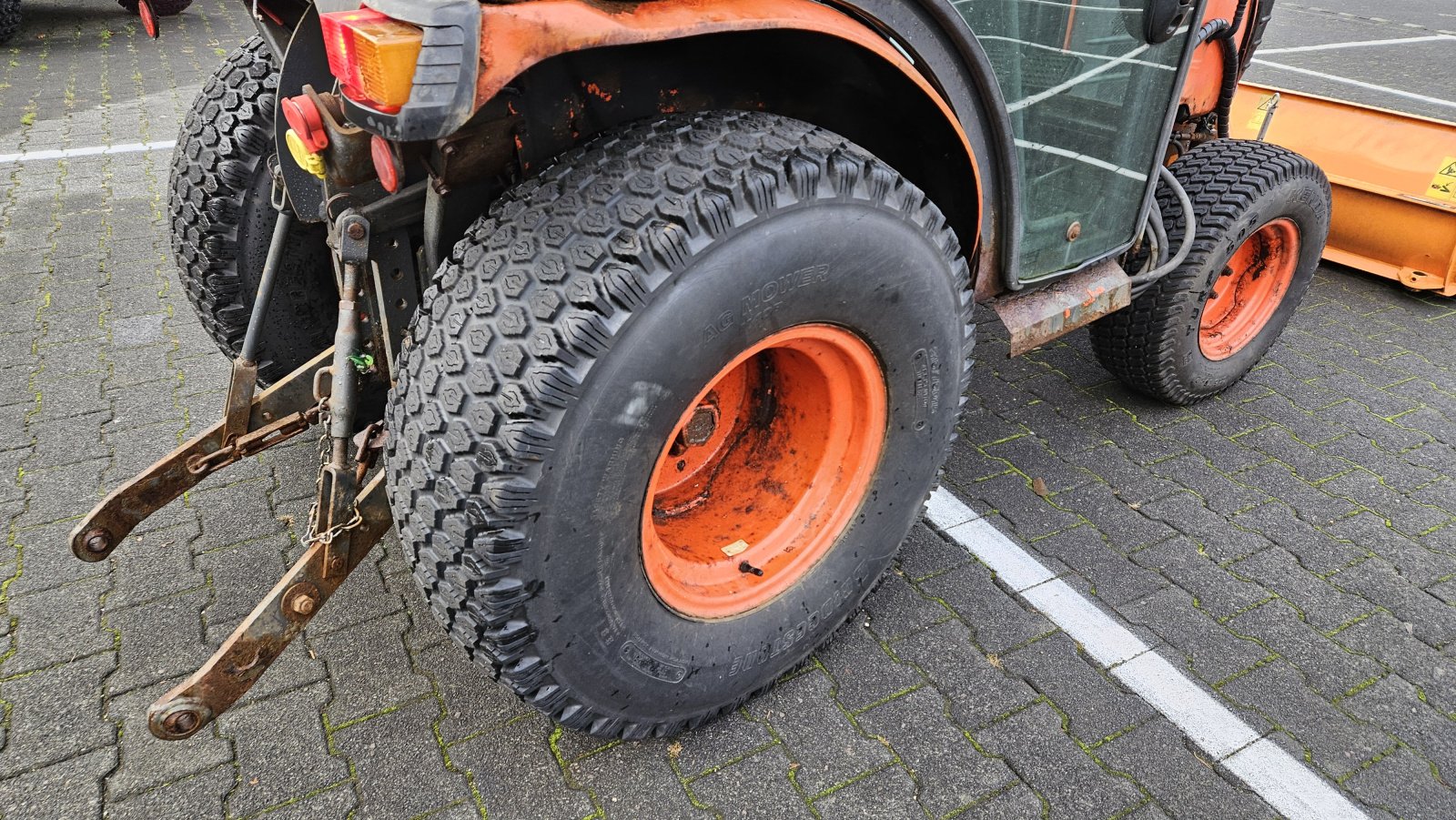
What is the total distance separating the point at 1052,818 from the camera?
195 centimetres

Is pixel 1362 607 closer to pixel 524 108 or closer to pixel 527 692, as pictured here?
pixel 527 692

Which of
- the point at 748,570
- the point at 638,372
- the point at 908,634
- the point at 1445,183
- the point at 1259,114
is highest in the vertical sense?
the point at 638,372

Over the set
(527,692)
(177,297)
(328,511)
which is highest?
(328,511)

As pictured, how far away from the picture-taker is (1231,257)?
3107 mm

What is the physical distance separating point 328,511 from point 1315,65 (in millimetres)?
9819

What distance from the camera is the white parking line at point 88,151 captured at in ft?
17.3

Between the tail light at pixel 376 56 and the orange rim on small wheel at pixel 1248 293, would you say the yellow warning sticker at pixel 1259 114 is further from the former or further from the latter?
the tail light at pixel 376 56

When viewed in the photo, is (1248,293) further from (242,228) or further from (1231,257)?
(242,228)

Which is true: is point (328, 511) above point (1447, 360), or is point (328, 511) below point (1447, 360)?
above

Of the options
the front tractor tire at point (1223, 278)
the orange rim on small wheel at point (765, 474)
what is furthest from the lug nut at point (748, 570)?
the front tractor tire at point (1223, 278)

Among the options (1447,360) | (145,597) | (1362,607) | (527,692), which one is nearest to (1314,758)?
(1362,607)

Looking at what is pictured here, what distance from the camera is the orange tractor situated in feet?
4.90

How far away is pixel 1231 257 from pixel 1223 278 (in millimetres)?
275

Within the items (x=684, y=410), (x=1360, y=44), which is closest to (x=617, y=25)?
(x=684, y=410)
